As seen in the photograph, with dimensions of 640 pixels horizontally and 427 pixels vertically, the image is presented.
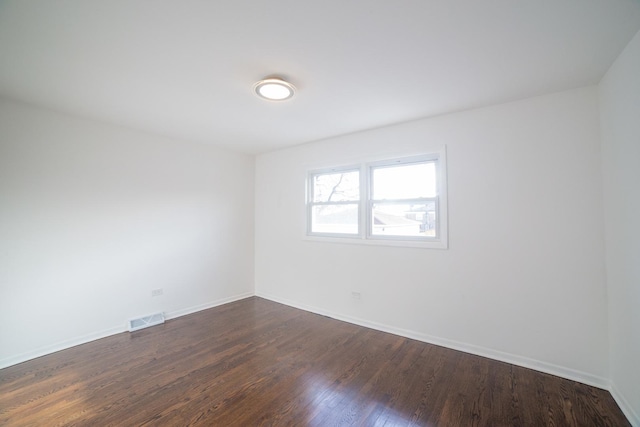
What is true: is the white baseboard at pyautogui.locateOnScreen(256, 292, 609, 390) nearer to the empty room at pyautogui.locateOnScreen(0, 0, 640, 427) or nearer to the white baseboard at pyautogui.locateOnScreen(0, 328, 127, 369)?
the empty room at pyautogui.locateOnScreen(0, 0, 640, 427)

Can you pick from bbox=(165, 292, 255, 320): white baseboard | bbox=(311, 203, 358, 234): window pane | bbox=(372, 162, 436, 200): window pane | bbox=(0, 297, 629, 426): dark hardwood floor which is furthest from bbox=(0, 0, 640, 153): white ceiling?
bbox=(165, 292, 255, 320): white baseboard

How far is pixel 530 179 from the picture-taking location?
2455mm

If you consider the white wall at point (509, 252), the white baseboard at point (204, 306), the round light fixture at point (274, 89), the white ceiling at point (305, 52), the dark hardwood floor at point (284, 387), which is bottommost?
the dark hardwood floor at point (284, 387)

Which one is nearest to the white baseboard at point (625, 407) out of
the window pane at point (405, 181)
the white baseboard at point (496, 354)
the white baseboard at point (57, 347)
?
the white baseboard at point (496, 354)

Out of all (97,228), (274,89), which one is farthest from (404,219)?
(97,228)

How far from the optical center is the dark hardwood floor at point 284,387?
1831 millimetres

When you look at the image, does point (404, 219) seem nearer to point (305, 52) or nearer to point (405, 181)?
point (405, 181)

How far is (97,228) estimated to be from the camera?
310 cm

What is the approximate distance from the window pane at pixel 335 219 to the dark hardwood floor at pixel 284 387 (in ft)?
4.88

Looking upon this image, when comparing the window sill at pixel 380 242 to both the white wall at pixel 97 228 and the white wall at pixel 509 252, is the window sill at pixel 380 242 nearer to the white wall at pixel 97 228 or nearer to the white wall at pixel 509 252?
Answer: the white wall at pixel 509 252

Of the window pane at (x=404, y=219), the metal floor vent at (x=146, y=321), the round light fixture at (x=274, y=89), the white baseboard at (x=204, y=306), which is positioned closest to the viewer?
the round light fixture at (x=274, y=89)

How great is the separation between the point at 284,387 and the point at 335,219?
7.61 feet

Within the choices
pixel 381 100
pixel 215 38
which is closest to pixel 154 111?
pixel 215 38

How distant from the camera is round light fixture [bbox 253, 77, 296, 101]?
2165mm
